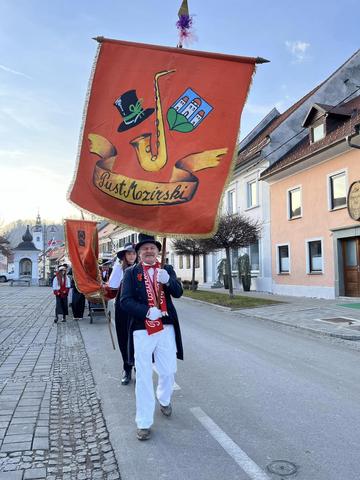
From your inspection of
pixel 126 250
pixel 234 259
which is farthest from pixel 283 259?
pixel 126 250

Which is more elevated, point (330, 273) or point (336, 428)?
point (330, 273)

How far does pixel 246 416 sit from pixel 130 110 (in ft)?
10.5

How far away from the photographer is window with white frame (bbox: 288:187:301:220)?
21.8 m

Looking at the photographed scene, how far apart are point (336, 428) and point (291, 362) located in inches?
120

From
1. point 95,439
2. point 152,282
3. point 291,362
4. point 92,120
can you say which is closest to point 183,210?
point 152,282

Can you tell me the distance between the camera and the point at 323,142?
65.2ft

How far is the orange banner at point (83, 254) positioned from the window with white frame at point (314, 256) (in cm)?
1298

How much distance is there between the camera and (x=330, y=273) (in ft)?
62.1

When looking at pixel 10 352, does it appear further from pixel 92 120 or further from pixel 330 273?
pixel 330 273

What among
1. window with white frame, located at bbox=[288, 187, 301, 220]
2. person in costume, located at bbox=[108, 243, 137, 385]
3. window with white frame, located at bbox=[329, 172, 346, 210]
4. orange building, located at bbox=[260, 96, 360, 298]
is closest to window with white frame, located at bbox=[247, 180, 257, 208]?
orange building, located at bbox=[260, 96, 360, 298]

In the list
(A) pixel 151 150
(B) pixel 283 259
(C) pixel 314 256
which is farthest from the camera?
(B) pixel 283 259

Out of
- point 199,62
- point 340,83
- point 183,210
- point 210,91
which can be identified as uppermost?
point 340,83

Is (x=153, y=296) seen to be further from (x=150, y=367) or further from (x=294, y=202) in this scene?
(x=294, y=202)

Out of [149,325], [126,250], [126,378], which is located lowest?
[126,378]
